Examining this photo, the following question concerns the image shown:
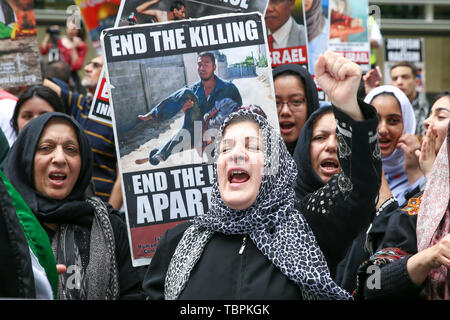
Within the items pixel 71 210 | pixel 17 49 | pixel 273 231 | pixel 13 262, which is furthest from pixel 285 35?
pixel 13 262

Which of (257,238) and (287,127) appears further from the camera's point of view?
(287,127)

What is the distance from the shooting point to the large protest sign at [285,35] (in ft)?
15.1

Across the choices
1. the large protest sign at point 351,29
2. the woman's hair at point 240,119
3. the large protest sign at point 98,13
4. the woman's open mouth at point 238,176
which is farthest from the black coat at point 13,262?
the large protest sign at point 351,29

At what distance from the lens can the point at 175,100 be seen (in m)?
3.45

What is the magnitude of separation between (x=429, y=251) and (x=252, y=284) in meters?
0.65

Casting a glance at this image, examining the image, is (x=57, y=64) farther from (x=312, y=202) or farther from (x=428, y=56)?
(x=428, y=56)

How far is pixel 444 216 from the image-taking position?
2.63 m

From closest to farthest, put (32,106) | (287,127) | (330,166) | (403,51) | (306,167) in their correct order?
1. (306,167)
2. (330,166)
3. (287,127)
4. (32,106)
5. (403,51)

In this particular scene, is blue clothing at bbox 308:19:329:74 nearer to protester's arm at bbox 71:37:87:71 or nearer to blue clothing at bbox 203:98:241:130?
blue clothing at bbox 203:98:241:130

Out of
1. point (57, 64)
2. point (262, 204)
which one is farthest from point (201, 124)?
point (57, 64)

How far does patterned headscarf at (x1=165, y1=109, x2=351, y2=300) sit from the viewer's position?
8.12 ft

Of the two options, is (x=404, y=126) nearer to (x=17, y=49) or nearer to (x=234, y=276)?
(x=234, y=276)

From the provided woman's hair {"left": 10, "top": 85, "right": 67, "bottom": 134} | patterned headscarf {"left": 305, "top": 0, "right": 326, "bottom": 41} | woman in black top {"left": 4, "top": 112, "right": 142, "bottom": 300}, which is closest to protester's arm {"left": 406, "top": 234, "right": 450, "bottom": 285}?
woman in black top {"left": 4, "top": 112, "right": 142, "bottom": 300}

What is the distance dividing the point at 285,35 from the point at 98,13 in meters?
1.23
